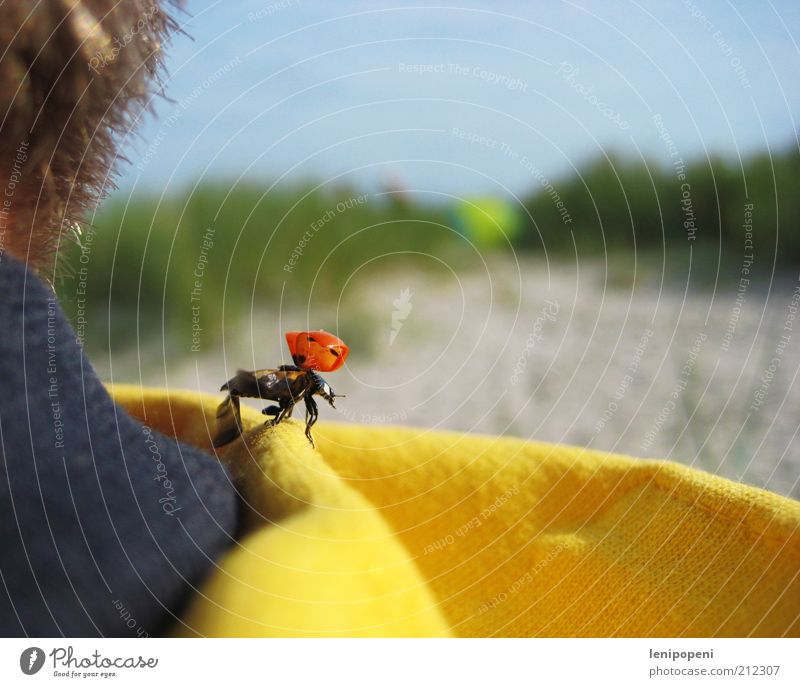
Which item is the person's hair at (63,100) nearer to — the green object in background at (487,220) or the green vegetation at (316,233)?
→ the green vegetation at (316,233)

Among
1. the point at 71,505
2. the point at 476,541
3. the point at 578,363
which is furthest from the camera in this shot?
the point at 578,363

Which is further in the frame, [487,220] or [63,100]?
[487,220]

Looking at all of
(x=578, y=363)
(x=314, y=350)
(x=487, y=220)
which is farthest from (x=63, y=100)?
(x=578, y=363)

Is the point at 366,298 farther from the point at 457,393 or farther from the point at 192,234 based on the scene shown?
the point at 457,393

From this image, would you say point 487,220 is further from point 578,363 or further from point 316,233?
point 578,363

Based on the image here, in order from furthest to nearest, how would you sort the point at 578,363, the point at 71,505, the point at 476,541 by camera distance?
the point at 578,363 < the point at 476,541 < the point at 71,505

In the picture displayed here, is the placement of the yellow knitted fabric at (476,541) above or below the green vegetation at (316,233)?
below

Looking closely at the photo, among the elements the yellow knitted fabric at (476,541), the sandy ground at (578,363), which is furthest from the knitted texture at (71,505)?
the sandy ground at (578,363)
